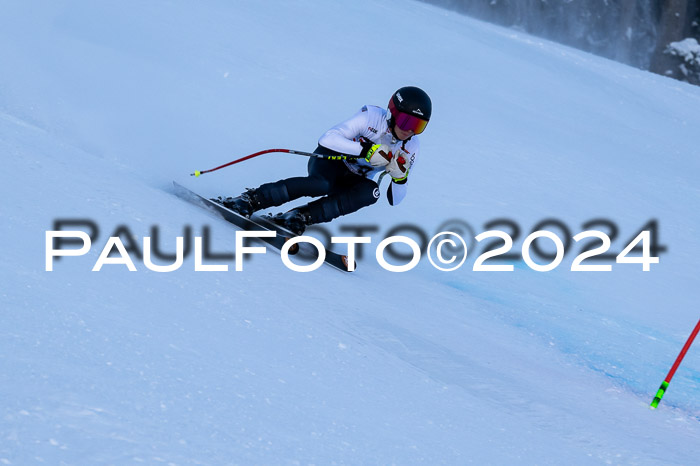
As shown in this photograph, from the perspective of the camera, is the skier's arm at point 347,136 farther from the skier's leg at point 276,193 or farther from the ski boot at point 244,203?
the ski boot at point 244,203

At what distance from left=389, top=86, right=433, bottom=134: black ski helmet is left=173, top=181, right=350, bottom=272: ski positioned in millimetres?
866

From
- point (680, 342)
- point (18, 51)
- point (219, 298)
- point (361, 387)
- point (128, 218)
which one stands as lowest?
point (680, 342)

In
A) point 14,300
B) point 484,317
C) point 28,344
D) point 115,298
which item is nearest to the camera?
point 28,344

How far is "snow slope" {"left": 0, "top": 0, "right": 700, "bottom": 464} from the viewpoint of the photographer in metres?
2.14

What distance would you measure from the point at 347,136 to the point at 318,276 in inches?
46.8

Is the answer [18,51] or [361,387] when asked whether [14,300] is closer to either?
[361,387]

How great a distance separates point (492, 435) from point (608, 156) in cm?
741

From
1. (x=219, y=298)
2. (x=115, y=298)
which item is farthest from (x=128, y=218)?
(x=115, y=298)

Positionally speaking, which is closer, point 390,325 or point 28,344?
point 28,344

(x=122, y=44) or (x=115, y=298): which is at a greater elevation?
(x=122, y=44)

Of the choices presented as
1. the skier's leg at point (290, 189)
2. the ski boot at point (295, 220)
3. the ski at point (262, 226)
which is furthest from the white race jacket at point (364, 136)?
the ski at point (262, 226)

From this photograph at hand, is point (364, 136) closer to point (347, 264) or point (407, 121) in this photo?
point (407, 121)

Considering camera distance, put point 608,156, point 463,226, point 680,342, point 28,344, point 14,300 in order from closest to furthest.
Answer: point 28,344 < point 14,300 < point 680,342 < point 463,226 < point 608,156

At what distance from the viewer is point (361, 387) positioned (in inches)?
106
